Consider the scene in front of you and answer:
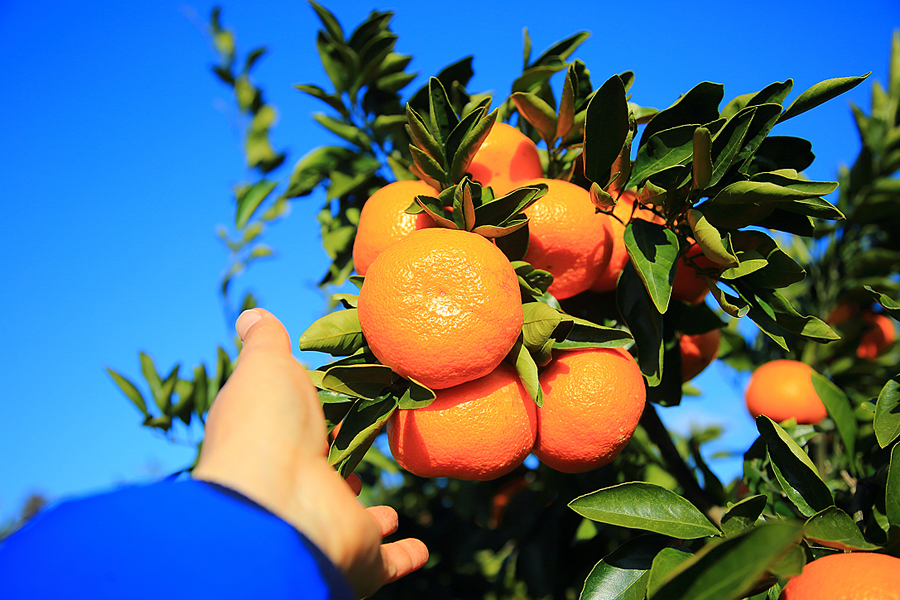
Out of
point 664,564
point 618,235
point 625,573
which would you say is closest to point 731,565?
point 664,564

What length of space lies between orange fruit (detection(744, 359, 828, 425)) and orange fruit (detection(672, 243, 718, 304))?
541 millimetres

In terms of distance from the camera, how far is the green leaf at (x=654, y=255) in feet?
2.87

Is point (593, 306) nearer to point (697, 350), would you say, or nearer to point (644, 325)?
point (644, 325)

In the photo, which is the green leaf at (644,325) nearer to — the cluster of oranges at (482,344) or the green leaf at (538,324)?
the cluster of oranges at (482,344)

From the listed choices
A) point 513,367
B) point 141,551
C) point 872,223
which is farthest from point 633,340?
point 872,223

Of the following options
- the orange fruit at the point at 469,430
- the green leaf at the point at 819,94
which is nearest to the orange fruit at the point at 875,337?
the green leaf at the point at 819,94

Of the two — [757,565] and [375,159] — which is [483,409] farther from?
[375,159]

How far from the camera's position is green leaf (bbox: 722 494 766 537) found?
82 centimetres

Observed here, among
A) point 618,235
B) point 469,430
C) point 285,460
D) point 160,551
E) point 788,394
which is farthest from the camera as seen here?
point 788,394

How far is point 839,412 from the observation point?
3.89 ft

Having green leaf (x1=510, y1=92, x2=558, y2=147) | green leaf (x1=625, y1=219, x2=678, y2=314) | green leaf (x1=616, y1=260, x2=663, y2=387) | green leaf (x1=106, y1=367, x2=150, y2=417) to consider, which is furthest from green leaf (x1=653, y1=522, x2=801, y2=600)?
green leaf (x1=106, y1=367, x2=150, y2=417)

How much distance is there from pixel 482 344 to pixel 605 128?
16.7 inches

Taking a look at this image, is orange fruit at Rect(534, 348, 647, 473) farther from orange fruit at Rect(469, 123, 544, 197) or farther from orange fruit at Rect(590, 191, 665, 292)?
orange fruit at Rect(469, 123, 544, 197)

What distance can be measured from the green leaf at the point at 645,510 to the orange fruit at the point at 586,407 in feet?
0.33
